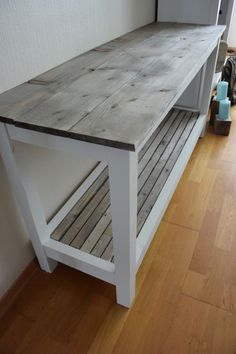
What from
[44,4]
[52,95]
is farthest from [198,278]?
[44,4]

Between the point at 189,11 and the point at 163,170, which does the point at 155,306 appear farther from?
the point at 189,11

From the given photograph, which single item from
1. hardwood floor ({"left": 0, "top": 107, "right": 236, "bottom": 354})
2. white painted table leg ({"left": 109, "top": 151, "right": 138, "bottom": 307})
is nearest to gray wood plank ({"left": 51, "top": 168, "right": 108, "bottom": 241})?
hardwood floor ({"left": 0, "top": 107, "right": 236, "bottom": 354})

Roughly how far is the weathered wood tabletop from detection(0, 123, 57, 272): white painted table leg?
99 millimetres

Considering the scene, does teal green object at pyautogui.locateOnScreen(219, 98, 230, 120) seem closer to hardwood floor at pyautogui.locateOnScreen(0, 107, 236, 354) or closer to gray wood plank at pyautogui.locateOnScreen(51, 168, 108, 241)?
hardwood floor at pyautogui.locateOnScreen(0, 107, 236, 354)

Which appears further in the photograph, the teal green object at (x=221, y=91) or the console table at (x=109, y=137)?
the teal green object at (x=221, y=91)

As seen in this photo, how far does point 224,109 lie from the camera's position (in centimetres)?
186

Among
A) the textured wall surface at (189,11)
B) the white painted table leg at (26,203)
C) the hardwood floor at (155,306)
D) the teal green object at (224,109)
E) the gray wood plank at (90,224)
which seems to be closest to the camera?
the white painted table leg at (26,203)

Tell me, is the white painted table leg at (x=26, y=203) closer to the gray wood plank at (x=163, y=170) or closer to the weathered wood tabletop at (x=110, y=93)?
the weathered wood tabletop at (x=110, y=93)

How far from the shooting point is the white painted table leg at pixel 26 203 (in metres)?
0.77

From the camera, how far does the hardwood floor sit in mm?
913

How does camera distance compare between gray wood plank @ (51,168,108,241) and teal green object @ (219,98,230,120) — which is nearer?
gray wood plank @ (51,168,108,241)

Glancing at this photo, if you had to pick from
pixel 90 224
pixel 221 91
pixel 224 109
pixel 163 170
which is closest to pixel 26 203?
pixel 90 224

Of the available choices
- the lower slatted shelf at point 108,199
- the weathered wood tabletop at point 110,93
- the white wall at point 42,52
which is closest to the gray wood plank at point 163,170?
the lower slatted shelf at point 108,199

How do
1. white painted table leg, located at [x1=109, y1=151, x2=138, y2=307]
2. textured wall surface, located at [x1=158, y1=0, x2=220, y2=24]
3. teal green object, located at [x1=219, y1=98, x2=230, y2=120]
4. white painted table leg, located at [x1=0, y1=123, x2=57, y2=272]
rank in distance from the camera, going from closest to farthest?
white painted table leg, located at [x1=109, y1=151, x2=138, y2=307] < white painted table leg, located at [x1=0, y1=123, x2=57, y2=272] < textured wall surface, located at [x1=158, y1=0, x2=220, y2=24] < teal green object, located at [x1=219, y1=98, x2=230, y2=120]
